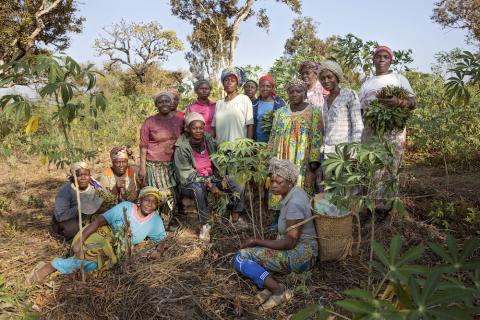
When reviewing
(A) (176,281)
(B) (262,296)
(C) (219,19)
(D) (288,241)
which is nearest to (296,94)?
(D) (288,241)

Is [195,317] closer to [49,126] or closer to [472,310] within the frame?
[472,310]

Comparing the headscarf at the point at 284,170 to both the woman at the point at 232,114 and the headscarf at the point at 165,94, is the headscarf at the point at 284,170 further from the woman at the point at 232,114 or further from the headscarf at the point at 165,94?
the headscarf at the point at 165,94

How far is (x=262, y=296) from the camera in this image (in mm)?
2371

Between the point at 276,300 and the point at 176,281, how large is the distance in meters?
0.70

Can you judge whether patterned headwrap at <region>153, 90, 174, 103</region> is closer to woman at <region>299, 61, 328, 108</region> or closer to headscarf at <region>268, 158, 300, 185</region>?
woman at <region>299, 61, 328, 108</region>

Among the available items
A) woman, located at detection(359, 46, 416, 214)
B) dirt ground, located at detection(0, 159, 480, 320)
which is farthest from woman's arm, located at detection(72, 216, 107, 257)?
woman, located at detection(359, 46, 416, 214)

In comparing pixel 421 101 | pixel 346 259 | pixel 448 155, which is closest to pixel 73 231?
pixel 346 259

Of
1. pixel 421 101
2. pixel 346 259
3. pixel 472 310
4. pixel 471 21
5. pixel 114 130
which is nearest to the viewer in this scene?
pixel 472 310

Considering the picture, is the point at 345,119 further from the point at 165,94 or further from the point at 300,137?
the point at 165,94

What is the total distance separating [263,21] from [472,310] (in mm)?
17056

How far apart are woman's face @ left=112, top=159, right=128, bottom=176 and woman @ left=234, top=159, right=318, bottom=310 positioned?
4.90 feet

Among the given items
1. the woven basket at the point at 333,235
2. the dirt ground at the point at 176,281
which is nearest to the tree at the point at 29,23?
the dirt ground at the point at 176,281

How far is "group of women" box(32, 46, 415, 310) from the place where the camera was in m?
2.54

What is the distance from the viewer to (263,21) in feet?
55.2
